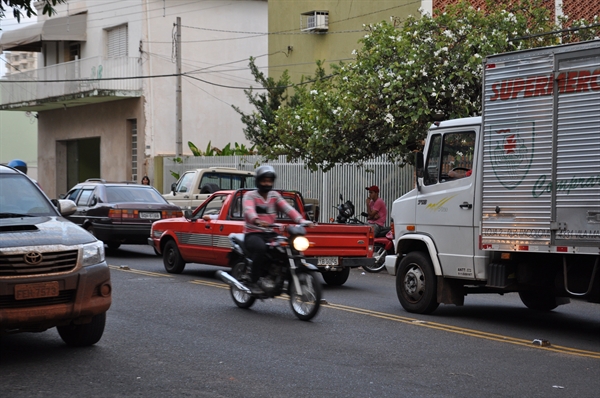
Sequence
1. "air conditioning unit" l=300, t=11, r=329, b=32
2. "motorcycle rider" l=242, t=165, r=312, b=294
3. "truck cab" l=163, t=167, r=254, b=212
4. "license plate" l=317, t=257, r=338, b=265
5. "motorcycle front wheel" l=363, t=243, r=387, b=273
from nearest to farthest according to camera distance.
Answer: "motorcycle rider" l=242, t=165, r=312, b=294 → "license plate" l=317, t=257, r=338, b=265 → "motorcycle front wheel" l=363, t=243, r=387, b=273 → "truck cab" l=163, t=167, r=254, b=212 → "air conditioning unit" l=300, t=11, r=329, b=32

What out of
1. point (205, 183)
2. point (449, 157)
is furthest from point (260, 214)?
point (205, 183)

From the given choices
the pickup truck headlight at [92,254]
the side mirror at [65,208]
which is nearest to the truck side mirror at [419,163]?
the side mirror at [65,208]

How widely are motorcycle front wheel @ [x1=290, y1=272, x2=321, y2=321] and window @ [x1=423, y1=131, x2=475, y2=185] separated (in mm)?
2280

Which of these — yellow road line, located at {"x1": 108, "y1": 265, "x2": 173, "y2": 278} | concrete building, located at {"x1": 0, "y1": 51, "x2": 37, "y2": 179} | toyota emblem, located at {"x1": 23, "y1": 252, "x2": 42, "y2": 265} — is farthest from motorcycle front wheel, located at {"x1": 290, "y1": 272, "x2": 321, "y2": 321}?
concrete building, located at {"x1": 0, "y1": 51, "x2": 37, "y2": 179}

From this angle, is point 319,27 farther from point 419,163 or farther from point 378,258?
point 419,163

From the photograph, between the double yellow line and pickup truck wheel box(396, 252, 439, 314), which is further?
pickup truck wheel box(396, 252, 439, 314)

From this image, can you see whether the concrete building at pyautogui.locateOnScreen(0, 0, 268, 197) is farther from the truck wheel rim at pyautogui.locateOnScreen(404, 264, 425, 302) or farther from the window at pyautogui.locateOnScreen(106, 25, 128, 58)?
the truck wheel rim at pyautogui.locateOnScreen(404, 264, 425, 302)

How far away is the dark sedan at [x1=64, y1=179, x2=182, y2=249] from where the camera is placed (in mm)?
19594

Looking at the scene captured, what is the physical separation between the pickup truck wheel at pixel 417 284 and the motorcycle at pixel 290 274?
1.68 meters

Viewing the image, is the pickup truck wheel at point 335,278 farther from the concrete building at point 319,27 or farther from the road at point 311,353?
the concrete building at point 319,27

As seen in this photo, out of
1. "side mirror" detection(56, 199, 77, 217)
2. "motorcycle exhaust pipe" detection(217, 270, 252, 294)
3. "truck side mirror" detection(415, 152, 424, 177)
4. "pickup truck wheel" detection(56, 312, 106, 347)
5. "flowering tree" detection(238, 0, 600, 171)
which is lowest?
"pickup truck wheel" detection(56, 312, 106, 347)

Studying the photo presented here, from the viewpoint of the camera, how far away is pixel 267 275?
11.1m

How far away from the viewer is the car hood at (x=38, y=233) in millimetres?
7754

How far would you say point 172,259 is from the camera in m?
16.5
